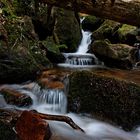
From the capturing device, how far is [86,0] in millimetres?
3039

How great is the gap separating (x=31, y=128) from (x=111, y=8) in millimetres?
2595

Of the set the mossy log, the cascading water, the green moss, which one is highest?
the green moss

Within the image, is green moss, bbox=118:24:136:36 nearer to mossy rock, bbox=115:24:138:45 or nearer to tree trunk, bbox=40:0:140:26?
mossy rock, bbox=115:24:138:45

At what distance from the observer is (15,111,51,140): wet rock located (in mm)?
4895

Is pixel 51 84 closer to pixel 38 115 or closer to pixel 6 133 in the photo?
pixel 38 115

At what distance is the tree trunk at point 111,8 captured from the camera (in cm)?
301

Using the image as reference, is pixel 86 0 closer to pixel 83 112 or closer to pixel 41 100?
pixel 83 112

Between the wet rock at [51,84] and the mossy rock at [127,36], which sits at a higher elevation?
the mossy rock at [127,36]

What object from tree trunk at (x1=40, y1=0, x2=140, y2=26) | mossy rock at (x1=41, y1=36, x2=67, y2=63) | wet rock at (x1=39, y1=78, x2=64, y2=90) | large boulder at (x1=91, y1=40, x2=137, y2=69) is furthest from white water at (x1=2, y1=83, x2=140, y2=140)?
large boulder at (x1=91, y1=40, x2=137, y2=69)

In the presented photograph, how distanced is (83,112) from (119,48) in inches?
223

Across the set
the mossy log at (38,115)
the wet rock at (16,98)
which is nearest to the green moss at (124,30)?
the wet rock at (16,98)

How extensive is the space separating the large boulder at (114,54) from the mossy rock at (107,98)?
5.07 m

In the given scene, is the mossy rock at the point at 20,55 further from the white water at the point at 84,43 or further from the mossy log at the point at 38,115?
the white water at the point at 84,43

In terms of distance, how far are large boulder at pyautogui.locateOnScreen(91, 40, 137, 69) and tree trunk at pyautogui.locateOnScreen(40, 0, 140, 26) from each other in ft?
28.3
